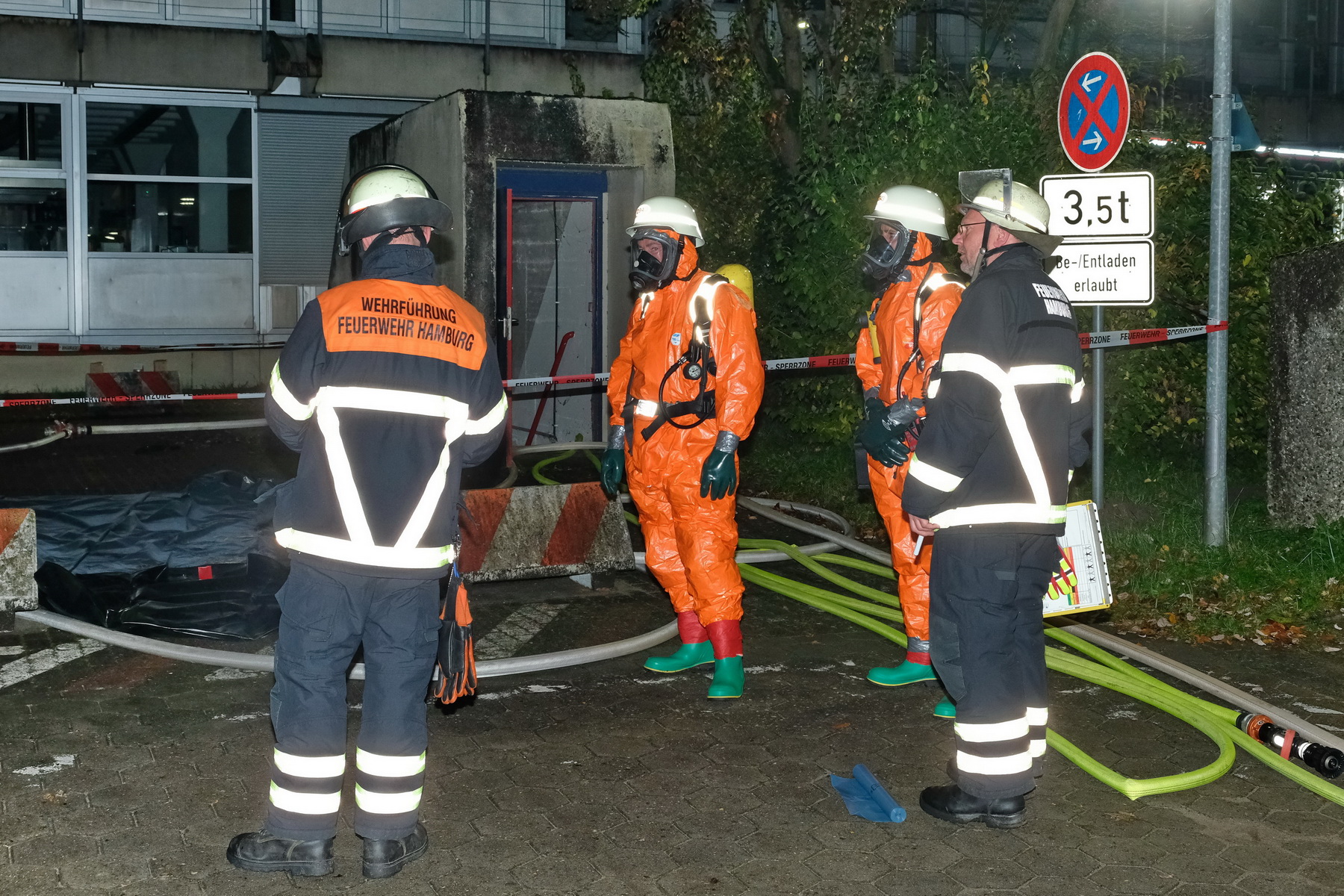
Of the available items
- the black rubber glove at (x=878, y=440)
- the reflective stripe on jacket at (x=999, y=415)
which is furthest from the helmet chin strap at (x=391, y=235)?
the black rubber glove at (x=878, y=440)

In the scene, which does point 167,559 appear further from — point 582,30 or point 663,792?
point 582,30

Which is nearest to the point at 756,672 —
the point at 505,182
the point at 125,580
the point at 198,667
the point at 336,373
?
the point at 198,667

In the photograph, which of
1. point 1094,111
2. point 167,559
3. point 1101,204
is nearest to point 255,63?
point 167,559

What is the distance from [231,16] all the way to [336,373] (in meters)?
16.8

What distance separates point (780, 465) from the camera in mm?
11539

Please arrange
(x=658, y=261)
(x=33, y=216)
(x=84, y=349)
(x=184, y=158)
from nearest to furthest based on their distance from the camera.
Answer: (x=658, y=261), (x=84, y=349), (x=33, y=216), (x=184, y=158)

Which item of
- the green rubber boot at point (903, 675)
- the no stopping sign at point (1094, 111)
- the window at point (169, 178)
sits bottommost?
the green rubber boot at point (903, 675)

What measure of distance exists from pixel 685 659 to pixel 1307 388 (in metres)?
4.46

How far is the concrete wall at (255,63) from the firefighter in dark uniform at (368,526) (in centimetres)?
1349

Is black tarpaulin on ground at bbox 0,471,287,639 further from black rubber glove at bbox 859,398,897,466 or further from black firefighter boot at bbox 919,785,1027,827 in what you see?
black firefighter boot at bbox 919,785,1027,827

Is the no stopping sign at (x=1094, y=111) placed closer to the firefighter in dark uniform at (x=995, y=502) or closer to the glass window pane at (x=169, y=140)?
the firefighter in dark uniform at (x=995, y=502)

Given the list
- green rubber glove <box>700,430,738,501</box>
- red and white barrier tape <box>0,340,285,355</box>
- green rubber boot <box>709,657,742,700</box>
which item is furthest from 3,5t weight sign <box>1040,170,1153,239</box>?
red and white barrier tape <box>0,340,285,355</box>

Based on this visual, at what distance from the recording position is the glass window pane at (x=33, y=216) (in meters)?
18.3

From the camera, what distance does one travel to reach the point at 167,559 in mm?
7410
